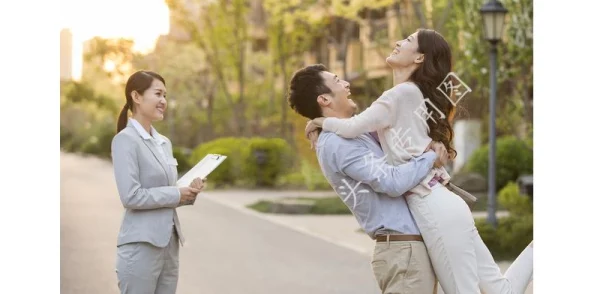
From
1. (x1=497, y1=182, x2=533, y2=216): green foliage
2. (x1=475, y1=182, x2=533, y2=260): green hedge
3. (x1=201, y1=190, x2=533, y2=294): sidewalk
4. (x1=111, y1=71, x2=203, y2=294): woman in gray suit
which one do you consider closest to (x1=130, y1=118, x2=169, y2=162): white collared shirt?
(x1=111, y1=71, x2=203, y2=294): woman in gray suit

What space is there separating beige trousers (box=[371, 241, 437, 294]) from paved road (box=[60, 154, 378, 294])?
328cm

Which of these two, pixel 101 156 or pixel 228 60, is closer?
pixel 101 156

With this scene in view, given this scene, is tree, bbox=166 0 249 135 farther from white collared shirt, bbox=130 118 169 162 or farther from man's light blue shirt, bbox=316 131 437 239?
man's light blue shirt, bbox=316 131 437 239

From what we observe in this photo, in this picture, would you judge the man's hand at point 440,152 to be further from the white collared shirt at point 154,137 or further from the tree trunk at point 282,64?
the tree trunk at point 282,64

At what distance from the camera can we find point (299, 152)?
15.2 meters

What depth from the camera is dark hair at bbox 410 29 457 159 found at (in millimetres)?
3383

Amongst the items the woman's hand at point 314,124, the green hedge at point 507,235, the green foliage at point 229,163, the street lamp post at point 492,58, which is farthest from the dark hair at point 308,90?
the green foliage at point 229,163

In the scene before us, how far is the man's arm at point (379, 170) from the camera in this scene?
3.25 m

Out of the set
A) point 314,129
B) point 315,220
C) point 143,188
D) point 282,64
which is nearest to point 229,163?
point 282,64
